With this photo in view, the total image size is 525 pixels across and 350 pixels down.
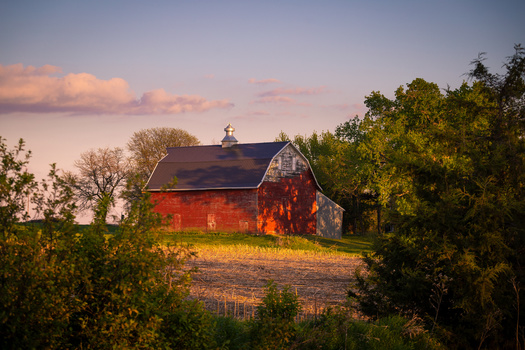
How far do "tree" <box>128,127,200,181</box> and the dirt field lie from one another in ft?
137

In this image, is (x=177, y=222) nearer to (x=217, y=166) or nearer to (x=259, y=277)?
(x=217, y=166)

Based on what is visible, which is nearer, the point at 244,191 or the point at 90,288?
the point at 90,288

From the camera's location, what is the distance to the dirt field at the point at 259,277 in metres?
13.2

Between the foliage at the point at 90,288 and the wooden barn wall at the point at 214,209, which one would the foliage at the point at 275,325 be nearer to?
the foliage at the point at 90,288

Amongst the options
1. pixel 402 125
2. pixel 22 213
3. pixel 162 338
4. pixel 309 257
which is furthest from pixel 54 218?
pixel 402 125

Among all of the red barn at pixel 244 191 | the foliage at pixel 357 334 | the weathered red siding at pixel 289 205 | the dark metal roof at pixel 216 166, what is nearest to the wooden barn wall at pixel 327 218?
the red barn at pixel 244 191

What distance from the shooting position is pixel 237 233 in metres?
43.5

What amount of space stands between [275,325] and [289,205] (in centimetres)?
3953

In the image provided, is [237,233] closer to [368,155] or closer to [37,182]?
[368,155]

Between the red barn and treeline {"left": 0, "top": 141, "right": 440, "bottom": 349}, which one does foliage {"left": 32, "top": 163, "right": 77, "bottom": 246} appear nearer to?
treeline {"left": 0, "top": 141, "right": 440, "bottom": 349}

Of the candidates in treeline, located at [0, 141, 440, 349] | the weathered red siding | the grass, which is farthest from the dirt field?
the weathered red siding

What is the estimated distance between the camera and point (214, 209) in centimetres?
4525

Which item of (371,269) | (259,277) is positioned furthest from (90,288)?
(259,277)

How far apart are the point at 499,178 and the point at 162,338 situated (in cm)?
815
